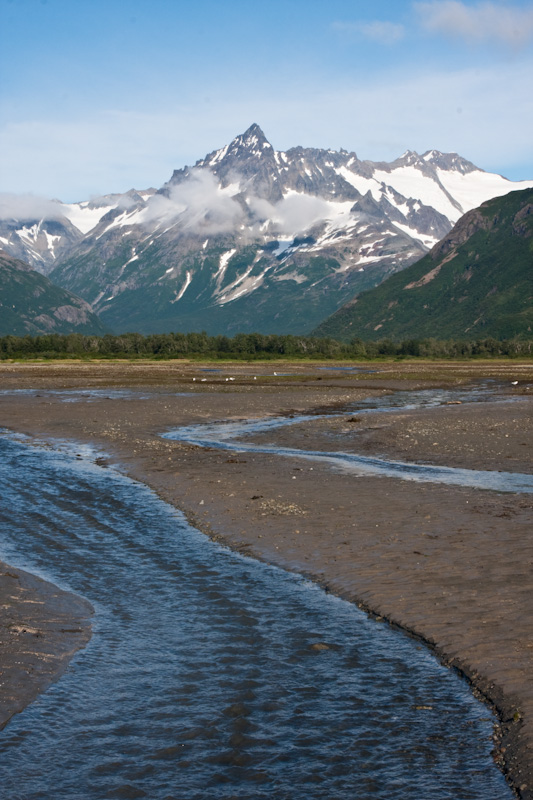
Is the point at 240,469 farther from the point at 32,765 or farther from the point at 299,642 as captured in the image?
the point at 32,765

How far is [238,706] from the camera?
1264 centimetres

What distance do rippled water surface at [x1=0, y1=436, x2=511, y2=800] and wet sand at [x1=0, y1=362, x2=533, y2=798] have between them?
0.72 meters

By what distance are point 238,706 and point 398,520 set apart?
1314 centimetres

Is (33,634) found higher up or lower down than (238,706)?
higher up

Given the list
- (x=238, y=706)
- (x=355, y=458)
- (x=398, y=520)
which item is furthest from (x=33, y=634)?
(x=355, y=458)

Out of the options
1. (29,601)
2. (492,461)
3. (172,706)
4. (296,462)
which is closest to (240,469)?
(296,462)

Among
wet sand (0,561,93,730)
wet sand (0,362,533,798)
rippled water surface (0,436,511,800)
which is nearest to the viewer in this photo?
rippled water surface (0,436,511,800)

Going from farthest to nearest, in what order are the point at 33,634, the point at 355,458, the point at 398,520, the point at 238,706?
the point at 355,458 → the point at 398,520 → the point at 33,634 → the point at 238,706

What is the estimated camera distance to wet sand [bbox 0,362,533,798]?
14.8 m

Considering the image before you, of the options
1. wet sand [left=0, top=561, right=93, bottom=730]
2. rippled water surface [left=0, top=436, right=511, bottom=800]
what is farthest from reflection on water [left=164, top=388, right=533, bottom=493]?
wet sand [left=0, top=561, right=93, bottom=730]

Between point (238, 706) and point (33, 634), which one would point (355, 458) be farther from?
point (238, 706)

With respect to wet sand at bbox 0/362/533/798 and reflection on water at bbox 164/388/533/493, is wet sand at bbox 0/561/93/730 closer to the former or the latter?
wet sand at bbox 0/362/533/798

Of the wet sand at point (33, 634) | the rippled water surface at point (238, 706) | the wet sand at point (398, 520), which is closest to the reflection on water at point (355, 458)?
the wet sand at point (398, 520)

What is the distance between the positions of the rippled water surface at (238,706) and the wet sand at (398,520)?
72cm
